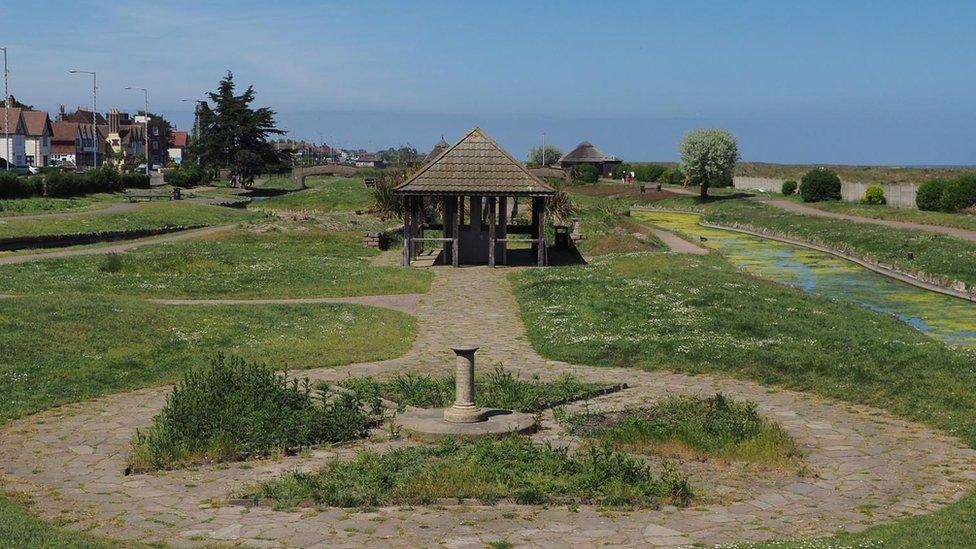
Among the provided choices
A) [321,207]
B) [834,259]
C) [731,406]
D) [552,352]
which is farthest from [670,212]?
[731,406]

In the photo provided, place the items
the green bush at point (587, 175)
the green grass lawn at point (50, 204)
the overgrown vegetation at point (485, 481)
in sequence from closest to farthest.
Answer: the overgrown vegetation at point (485, 481) → the green grass lawn at point (50, 204) → the green bush at point (587, 175)

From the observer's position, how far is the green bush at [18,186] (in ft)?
189

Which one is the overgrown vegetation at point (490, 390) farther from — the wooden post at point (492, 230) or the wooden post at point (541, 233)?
the wooden post at point (541, 233)

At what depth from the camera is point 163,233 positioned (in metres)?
48.2

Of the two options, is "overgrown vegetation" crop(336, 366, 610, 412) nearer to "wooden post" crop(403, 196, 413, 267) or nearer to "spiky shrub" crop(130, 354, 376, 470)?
"spiky shrub" crop(130, 354, 376, 470)

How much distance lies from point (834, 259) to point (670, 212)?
36.3 metres

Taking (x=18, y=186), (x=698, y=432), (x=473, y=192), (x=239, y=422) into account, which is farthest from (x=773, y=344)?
(x=18, y=186)

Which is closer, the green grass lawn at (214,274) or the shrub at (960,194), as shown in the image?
the green grass lawn at (214,274)

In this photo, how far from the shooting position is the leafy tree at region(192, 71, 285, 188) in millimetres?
92750

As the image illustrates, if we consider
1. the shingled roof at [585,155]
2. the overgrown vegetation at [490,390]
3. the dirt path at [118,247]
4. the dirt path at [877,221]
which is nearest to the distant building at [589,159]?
the shingled roof at [585,155]

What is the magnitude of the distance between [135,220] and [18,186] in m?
12.9

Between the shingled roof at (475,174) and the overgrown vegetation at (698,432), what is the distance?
20662 millimetres

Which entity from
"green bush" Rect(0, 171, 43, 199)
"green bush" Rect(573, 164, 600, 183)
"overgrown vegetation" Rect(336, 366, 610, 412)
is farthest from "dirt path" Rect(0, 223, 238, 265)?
"green bush" Rect(573, 164, 600, 183)

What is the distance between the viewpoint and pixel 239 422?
13125 millimetres
